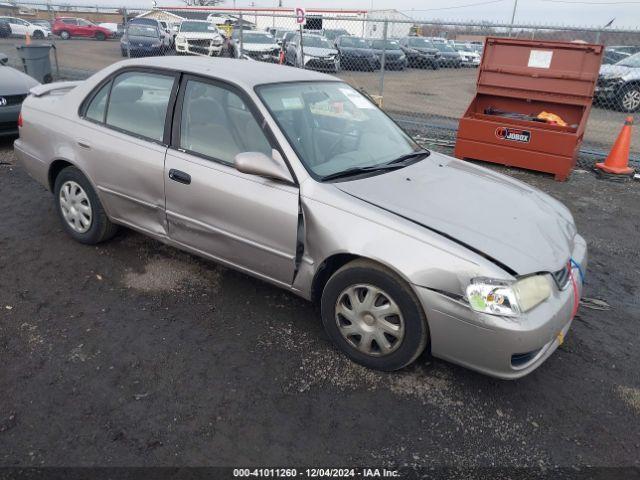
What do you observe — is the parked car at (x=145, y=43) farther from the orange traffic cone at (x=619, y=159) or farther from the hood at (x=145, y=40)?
the orange traffic cone at (x=619, y=159)

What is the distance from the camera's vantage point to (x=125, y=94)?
12.4 feet

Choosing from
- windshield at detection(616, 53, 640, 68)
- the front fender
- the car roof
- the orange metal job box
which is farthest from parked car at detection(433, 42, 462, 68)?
the front fender

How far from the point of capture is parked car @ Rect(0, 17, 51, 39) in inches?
1248

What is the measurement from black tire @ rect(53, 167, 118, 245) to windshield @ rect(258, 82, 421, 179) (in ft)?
5.71

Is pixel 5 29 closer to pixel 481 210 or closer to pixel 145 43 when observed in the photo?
pixel 145 43

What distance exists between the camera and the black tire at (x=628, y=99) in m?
13.0

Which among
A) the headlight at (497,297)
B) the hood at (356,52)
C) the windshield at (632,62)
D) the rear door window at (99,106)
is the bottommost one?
the hood at (356,52)

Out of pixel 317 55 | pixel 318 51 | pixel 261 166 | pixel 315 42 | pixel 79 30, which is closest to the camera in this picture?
pixel 261 166

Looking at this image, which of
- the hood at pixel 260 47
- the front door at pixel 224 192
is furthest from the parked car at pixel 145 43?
the front door at pixel 224 192

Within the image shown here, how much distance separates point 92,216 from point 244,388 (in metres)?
2.20

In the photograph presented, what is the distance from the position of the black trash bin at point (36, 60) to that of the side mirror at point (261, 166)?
1009 centimetres

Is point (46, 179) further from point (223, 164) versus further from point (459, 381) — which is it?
point (459, 381)

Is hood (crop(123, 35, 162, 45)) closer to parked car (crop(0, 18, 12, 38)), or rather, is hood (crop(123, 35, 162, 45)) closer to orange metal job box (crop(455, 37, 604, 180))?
orange metal job box (crop(455, 37, 604, 180))

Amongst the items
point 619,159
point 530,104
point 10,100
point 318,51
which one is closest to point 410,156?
point 530,104
